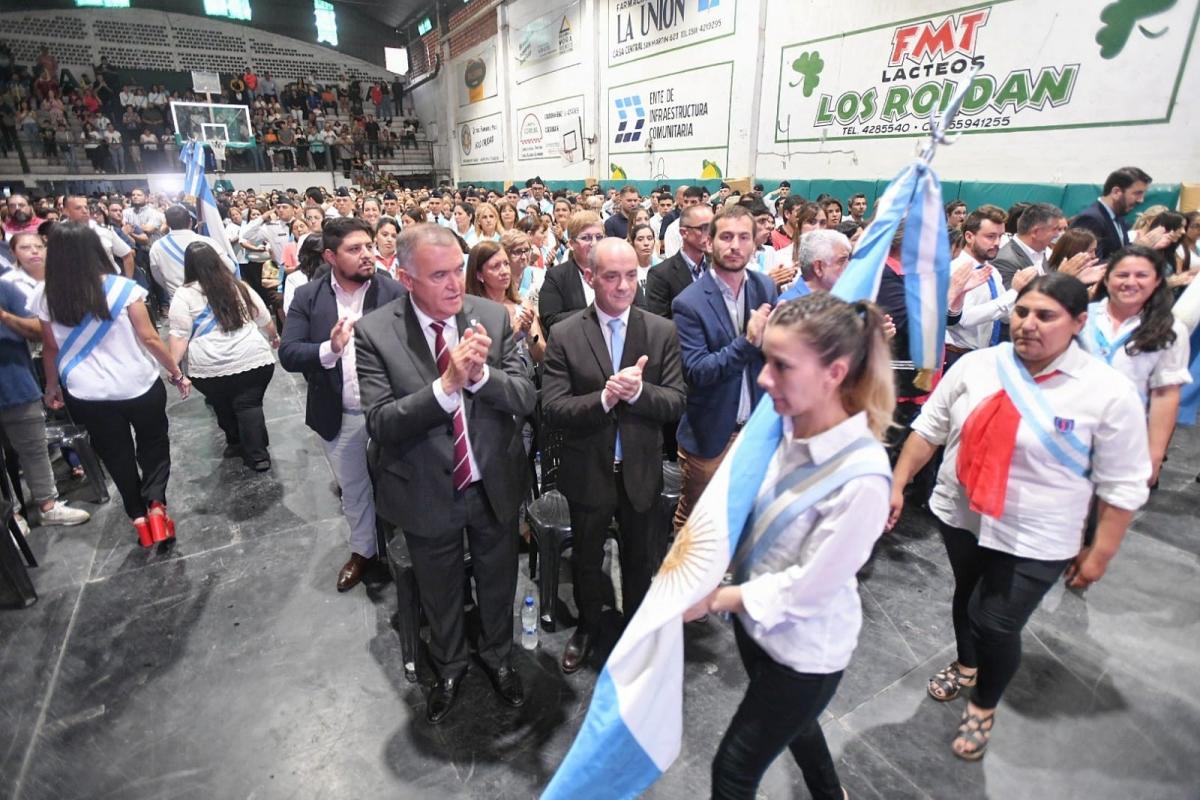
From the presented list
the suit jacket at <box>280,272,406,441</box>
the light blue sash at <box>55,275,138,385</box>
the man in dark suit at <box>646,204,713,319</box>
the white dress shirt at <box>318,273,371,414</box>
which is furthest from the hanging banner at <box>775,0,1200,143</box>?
the light blue sash at <box>55,275,138,385</box>

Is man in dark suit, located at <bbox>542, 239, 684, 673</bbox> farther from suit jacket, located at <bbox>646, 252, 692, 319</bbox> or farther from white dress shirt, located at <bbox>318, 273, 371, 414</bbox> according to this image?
white dress shirt, located at <bbox>318, 273, 371, 414</bbox>

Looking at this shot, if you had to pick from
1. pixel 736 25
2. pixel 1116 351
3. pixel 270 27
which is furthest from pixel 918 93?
pixel 270 27

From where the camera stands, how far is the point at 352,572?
3.15 m

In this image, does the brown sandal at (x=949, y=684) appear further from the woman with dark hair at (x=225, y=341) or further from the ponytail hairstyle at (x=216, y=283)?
the ponytail hairstyle at (x=216, y=283)

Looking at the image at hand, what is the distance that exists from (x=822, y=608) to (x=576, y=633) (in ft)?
4.96

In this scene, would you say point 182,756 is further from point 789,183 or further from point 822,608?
point 789,183

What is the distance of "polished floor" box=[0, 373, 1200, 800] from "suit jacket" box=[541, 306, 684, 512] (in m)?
0.91

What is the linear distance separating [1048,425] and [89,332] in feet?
13.6

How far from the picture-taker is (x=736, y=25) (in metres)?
10.3

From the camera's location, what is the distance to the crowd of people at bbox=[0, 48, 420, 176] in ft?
53.5

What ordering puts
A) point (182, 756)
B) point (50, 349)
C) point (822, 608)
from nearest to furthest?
point (822, 608) → point (182, 756) → point (50, 349)

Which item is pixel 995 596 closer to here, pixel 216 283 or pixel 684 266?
pixel 684 266

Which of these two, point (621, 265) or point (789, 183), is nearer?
point (621, 265)

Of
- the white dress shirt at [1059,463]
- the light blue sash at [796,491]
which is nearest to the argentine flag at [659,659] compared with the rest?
the light blue sash at [796,491]
